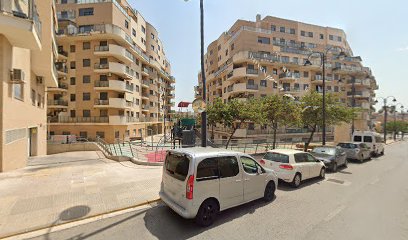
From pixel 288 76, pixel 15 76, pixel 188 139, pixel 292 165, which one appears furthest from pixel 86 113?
pixel 288 76

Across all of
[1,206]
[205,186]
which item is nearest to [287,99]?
[205,186]

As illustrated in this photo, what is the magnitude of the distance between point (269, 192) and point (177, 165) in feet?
11.7

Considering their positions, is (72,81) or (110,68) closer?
(110,68)

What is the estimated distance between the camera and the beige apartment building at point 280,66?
1467 inches

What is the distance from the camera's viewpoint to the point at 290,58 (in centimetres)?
4078

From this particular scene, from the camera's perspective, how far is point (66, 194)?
276 inches

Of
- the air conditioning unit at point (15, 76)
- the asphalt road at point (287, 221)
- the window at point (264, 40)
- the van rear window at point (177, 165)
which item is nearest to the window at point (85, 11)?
the air conditioning unit at point (15, 76)

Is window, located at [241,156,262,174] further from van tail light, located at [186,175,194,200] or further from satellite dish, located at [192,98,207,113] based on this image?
satellite dish, located at [192,98,207,113]

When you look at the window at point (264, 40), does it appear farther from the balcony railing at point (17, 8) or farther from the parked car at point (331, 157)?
the balcony railing at point (17, 8)

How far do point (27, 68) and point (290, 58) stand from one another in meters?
41.1

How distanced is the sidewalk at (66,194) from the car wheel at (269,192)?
12.5 ft

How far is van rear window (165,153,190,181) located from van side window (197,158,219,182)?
34cm

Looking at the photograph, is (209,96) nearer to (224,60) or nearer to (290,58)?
(224,60)

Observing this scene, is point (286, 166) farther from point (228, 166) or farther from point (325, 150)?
point (325, 150)
